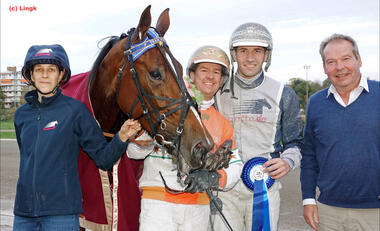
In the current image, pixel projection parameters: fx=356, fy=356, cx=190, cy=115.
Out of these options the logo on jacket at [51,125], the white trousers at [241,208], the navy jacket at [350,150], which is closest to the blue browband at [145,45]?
the logo on jacket at [51,125]

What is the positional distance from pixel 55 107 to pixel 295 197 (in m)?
5.41

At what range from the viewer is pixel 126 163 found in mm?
2758

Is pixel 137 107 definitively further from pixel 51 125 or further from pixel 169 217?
pixel 169 217

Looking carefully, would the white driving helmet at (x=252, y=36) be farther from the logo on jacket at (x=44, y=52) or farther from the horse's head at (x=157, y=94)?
the logo on jacket at (x=44, y=52)

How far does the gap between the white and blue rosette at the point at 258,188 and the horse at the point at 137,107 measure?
66cm

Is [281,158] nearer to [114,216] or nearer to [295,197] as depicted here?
[114,216]

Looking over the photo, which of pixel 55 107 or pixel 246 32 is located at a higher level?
pixel 246 32

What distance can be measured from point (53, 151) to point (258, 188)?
146cm

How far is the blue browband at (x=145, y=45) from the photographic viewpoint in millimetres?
2318

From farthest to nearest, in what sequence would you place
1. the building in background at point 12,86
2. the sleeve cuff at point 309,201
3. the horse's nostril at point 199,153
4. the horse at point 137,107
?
the building in background at point 12,86 < the sleeve cuff at point 309,201 < the horse at point 137,107 < the horse's nostril at point 199,153

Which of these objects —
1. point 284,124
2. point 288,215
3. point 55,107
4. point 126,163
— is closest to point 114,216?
point 126,163

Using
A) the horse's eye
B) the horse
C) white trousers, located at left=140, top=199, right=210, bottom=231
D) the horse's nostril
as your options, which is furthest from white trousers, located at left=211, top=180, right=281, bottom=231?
the horse's eye

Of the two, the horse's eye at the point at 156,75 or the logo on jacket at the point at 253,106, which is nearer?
the horse's eye at the point at 156,75

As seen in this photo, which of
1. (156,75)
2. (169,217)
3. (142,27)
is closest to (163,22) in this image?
(142,27)
